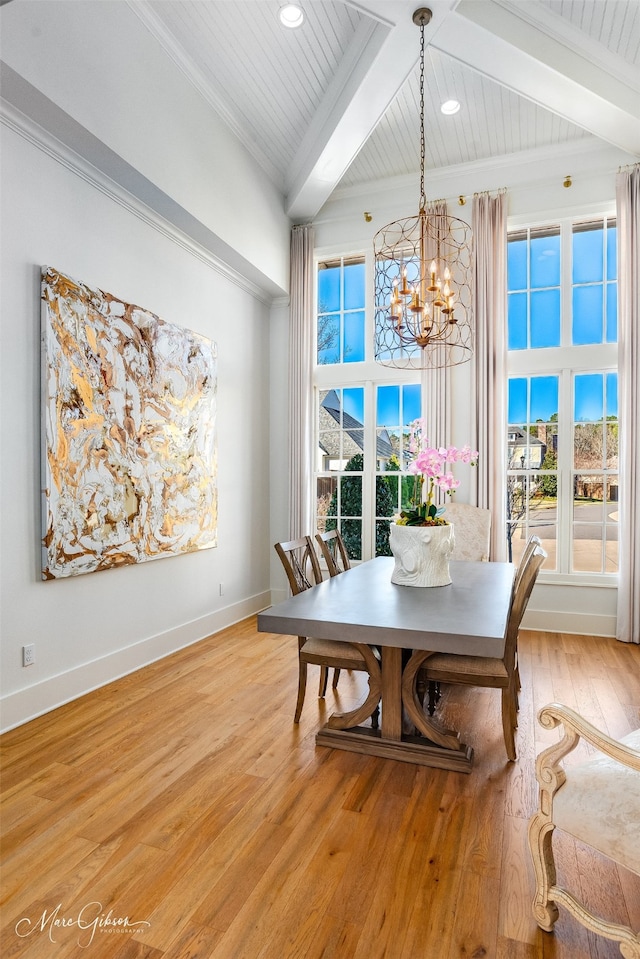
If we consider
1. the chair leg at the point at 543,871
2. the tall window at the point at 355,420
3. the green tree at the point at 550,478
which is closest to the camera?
the chair leg at the point at 543,871

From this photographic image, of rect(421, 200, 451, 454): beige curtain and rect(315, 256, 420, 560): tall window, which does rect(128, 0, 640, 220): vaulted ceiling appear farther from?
rect(315, 256, 420, 560): tall window

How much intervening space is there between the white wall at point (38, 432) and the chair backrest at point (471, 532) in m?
2.01

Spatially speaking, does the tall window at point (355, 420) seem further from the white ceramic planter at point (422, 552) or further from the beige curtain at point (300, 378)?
the white ceramic planter at point (422, 552)

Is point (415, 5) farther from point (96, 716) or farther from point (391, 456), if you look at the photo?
point (96, 716)

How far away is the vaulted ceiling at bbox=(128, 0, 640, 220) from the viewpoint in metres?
3.41

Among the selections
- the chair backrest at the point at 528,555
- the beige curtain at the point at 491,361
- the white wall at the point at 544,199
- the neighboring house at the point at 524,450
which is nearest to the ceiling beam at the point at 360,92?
the white wall at the point at 544,199

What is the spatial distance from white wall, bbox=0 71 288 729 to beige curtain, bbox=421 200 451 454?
5.91 ft

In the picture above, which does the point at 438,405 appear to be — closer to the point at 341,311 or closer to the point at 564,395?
the point at 564,395

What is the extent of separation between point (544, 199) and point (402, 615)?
14.3 feet

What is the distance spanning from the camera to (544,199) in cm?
493

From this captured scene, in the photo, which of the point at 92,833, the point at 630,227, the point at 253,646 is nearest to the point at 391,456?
the point at 253,646

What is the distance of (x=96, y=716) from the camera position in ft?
9.81

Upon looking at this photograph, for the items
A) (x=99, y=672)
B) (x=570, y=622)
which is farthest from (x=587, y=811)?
(x=570, y=622)

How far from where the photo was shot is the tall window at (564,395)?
484 cm
